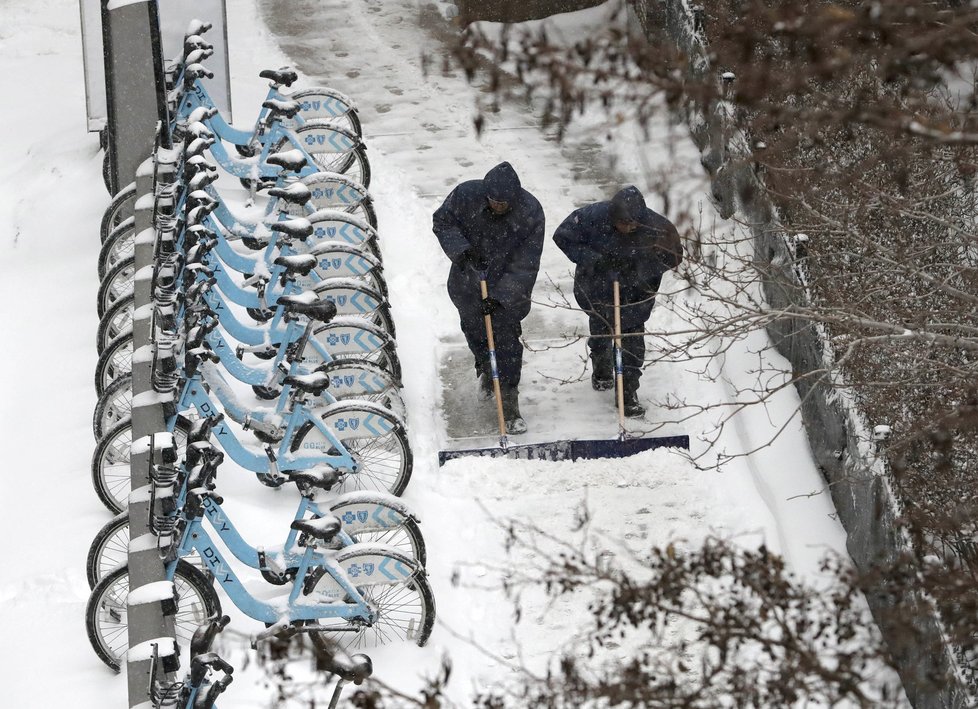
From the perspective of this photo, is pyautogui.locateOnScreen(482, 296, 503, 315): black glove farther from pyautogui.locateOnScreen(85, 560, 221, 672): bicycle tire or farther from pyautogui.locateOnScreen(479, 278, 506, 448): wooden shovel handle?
pyautogui.locateOnScreen(85, 560, 221, 672): bicycle tire

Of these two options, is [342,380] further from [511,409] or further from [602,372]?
[602,372]

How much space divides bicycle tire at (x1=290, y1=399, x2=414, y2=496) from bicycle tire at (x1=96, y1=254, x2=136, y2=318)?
2307 millimetres

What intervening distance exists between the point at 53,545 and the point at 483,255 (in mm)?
3579

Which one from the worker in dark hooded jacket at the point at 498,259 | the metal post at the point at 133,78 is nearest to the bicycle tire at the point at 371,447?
the worker in dark hooded jacket at the point at 498,259

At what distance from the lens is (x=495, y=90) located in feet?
15.8

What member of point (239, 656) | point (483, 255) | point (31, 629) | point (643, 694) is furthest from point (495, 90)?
point (483, 255)

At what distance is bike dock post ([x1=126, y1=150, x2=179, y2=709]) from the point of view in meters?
5.73

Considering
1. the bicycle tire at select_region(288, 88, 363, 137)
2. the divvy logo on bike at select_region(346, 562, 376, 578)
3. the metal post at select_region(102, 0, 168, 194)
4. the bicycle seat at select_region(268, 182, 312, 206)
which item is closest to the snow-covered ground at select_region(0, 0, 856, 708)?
the divvy logo on bike at select_region(346, 562, 376, 578)

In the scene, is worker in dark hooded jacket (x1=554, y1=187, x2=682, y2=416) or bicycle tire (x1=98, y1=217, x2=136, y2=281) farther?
bicycle tire (x1=98, y1=217, x2=136, y2=281)

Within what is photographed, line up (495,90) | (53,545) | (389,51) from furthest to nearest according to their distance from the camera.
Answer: (389,51) → (53,545) → (495,90)

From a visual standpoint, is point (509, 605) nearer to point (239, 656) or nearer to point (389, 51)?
point (239, 656)

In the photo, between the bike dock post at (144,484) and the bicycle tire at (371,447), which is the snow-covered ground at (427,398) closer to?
the bicycle tire at (371,447)

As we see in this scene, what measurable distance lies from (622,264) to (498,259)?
2.84 ft

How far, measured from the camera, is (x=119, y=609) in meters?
7.41
